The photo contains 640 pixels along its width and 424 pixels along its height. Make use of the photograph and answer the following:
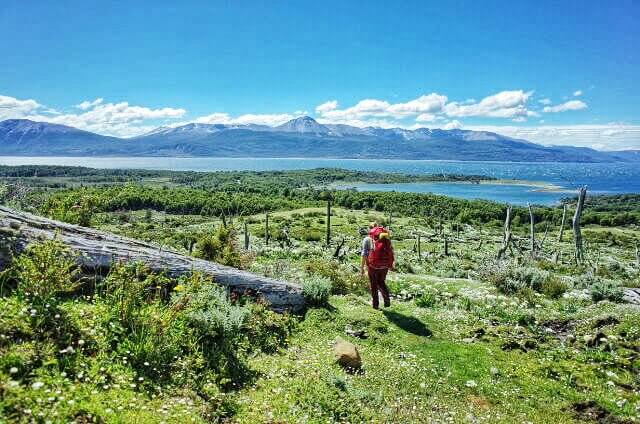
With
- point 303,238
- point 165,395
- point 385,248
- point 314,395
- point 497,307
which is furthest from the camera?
point 303,238

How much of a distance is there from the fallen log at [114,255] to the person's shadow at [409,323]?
277 cm

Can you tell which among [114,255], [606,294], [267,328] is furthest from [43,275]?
[606,294]

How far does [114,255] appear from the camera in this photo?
10.1 metres

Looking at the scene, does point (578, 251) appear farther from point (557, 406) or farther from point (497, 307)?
point (557, 406)

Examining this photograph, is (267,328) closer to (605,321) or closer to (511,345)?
(511,345)

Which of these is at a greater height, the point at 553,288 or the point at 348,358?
the point at 348,358

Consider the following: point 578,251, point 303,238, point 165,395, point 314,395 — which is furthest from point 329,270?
point 303,238

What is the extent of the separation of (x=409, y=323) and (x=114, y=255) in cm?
829

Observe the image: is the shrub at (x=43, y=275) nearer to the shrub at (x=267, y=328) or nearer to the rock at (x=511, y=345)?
the shrub at (x=267, y=328)

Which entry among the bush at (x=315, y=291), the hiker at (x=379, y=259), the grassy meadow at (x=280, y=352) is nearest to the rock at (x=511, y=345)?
the grassy meadow at (x=280, y=352)

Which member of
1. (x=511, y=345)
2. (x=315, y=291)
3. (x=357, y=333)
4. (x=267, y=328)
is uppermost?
(x=315, y=291)

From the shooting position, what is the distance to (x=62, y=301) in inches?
334

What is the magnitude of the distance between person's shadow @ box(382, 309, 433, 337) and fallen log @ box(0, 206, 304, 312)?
9.10 feet

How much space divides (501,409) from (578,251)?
30.3 m
